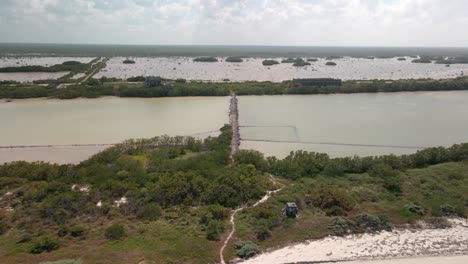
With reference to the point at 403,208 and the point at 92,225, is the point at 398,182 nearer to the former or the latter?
the point at 403,208

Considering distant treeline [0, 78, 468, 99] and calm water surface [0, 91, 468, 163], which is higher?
distant treeline [0, 78, 468, 99]

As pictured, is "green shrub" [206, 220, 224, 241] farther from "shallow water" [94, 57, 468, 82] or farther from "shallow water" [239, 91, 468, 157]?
"shallow water" [94, 57, 468, 82]

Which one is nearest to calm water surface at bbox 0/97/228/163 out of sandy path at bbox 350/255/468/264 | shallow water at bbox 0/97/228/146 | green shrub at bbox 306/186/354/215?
shallow water at bbox 0/97/228/146

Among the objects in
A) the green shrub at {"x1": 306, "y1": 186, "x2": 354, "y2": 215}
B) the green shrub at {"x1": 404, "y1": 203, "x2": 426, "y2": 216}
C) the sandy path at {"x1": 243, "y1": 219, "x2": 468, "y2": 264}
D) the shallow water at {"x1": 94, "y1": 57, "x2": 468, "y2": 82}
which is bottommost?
the sandy path at {"x1": 243, "y1": 219, "x2": 468, "y2": 264}

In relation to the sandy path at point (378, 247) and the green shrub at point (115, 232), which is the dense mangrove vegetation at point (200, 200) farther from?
the sandy path at point (378, 247)

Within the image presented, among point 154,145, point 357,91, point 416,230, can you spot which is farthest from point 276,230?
point 357,91

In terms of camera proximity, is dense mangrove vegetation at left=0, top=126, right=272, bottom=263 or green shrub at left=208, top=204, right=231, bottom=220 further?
green shrub at left=208, top=204, right=231, bottom=220

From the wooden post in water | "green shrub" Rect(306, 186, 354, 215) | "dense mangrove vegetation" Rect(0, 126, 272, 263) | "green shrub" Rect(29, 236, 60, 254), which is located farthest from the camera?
the wooden post in water

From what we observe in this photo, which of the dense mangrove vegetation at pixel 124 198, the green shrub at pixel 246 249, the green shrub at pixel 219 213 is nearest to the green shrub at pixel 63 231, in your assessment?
the dense mangrove vegetation at pixel 124 198
